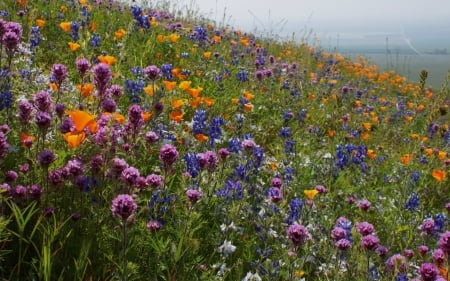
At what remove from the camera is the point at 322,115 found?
6996 millimetres

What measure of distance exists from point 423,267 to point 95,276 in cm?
158

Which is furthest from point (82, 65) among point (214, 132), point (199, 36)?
point (199, 36)

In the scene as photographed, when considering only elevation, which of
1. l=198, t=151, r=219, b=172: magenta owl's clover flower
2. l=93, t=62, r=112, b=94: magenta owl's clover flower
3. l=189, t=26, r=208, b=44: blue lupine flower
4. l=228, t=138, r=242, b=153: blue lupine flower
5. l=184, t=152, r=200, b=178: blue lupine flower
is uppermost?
l=189, t=26, r=208, b=44: blue lupine flower

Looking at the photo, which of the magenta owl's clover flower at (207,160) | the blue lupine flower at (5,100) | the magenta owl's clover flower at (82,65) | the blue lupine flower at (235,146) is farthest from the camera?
the blue lupine flower at (235,146)

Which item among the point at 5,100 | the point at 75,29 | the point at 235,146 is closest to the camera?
the point at 5,100

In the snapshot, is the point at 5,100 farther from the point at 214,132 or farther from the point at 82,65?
the point at 214,132

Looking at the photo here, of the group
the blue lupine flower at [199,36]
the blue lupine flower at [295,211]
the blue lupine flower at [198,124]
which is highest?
the blue lupine flower at [199,36]

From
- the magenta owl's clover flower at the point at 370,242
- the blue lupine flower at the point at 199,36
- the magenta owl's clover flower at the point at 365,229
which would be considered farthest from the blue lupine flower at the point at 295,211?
the blue lupine flower at the point at 199,36

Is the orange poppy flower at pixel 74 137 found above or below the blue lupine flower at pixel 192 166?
above

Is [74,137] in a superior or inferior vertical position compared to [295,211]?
superior

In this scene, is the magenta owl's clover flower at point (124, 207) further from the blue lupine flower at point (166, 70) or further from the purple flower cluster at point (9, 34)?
the blue lupine flower at point (166, 70)

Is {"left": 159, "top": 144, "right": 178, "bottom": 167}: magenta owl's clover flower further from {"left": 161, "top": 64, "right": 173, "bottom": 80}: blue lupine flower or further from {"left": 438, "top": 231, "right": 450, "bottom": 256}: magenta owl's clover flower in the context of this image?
{"left": 161, "top": 64, "right": 173, "bottom": 80}: blue lupine flower

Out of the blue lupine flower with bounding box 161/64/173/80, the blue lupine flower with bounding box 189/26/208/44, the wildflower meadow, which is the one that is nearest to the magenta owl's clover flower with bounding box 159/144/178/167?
the wildflower meadow

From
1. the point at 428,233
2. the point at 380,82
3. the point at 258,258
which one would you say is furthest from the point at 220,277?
the point at 380,82
